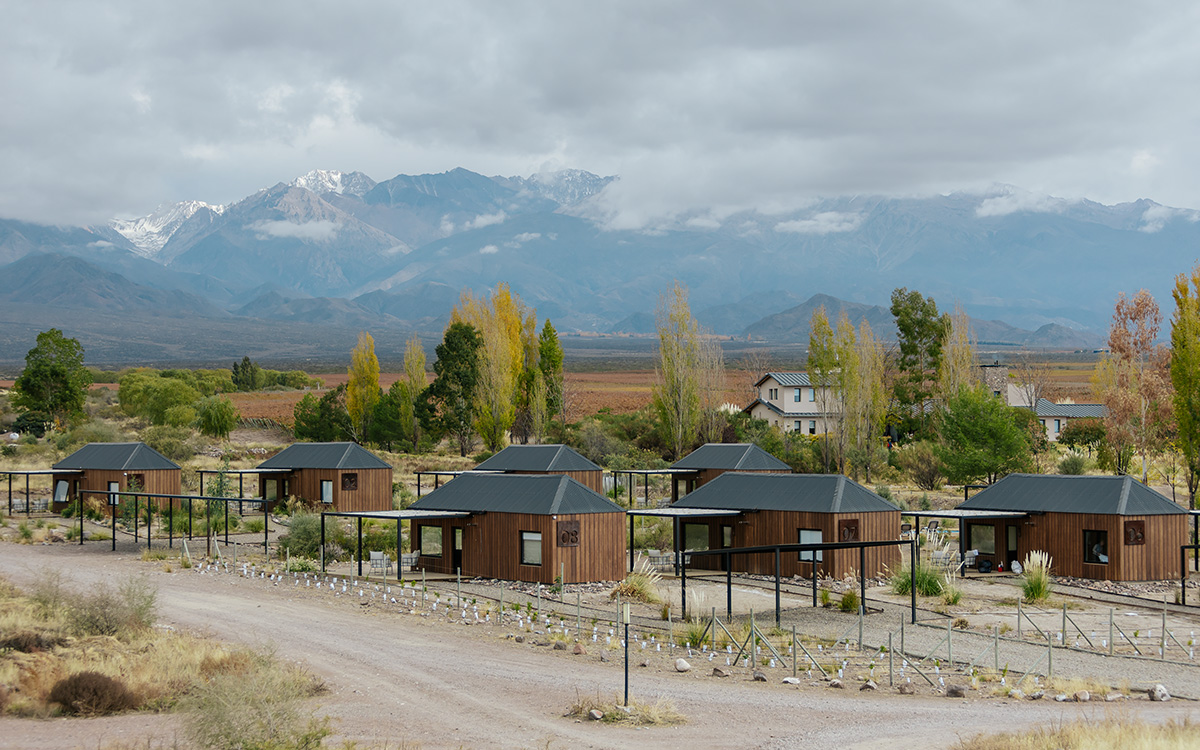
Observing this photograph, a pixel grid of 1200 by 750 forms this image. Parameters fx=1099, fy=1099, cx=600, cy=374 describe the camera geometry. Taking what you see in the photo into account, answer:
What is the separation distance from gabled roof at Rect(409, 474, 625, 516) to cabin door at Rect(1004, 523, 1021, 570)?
39.6 feet

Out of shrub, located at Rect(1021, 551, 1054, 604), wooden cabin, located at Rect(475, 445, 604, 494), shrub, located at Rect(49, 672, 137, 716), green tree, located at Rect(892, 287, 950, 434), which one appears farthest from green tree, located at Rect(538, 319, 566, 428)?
shrub, located at Rect(49, 672, 137, 716)

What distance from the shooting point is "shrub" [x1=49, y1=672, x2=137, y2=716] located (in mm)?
15539

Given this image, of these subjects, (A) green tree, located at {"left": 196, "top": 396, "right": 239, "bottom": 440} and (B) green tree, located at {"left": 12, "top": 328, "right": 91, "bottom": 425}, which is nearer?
(B) green tree, located at {"left": 12, "top": 328, "right": 91, "bottom": 425}

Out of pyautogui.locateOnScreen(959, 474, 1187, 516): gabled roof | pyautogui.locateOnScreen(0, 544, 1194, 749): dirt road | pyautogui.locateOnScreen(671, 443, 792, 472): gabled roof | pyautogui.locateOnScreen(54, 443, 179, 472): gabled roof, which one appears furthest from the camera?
pyautogui.locateOnScreen(54, 443, 179, 472): gabled roof

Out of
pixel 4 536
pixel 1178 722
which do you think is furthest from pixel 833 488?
pixel 4 536

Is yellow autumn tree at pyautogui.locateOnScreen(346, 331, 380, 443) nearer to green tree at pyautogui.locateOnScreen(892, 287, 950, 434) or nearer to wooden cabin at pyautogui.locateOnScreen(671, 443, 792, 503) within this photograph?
wooden cabin at pyautogui.locateOnScreen(671, 443, 792, 503)

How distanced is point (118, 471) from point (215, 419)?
26.0m

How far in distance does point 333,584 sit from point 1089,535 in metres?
20.6

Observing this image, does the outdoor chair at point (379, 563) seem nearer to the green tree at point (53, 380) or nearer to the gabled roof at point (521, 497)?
the gabled roof at point (521, 497)

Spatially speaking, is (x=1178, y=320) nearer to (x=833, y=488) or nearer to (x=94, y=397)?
(x=833, y=488)

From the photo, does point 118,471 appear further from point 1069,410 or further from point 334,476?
point 1069,410

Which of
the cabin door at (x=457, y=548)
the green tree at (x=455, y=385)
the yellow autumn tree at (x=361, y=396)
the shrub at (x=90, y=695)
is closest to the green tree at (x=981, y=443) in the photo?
the cabin door at (x=457, y=548)

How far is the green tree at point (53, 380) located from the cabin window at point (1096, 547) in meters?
60.0

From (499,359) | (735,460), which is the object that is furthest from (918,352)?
(499,359)
